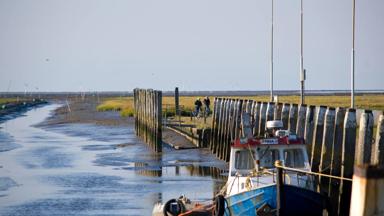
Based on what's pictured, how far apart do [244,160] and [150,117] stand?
3130 centimetres

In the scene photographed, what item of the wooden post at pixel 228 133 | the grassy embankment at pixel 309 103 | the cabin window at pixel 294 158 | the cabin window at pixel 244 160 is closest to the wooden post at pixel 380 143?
the cabin window at pixel 294 158

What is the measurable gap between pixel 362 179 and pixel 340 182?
39.0ft

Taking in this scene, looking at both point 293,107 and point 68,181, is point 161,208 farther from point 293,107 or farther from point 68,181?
point 68,181

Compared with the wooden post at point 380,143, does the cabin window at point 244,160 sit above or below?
below

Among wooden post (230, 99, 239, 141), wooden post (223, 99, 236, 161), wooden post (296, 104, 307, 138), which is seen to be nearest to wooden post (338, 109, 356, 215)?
wooden post (296, 104, 307, 138)

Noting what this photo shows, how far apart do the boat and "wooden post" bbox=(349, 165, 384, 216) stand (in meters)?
7.85

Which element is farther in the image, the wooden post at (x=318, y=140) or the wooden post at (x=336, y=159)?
the wooden post at (x=318, y=140)

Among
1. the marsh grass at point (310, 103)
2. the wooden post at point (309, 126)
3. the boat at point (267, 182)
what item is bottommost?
the marsh grass at point (310, 103)

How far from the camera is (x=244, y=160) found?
20.9 metres

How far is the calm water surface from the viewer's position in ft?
93.2

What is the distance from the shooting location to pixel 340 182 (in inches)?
835

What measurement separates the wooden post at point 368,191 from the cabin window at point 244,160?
10840 mm

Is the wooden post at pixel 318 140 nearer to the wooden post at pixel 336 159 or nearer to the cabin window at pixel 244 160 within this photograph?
the wooden post at pixel 336 159

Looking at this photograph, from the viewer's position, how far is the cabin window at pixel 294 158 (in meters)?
20.7
